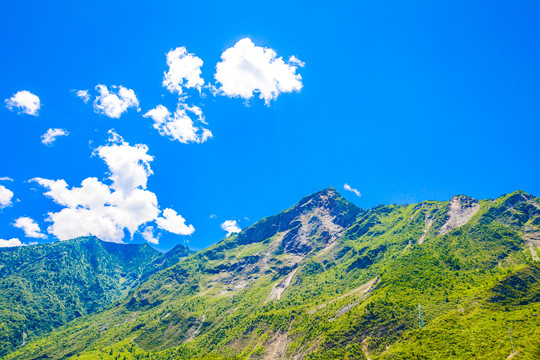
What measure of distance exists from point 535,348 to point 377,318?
311 feet

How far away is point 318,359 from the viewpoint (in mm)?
187125

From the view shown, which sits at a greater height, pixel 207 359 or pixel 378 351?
pixel 207 359

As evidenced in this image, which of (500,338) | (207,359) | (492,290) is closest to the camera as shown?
(500,338)

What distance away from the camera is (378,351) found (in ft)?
560

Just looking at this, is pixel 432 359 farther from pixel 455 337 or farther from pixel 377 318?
pixel 377 318

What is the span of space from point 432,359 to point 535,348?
3848 cm

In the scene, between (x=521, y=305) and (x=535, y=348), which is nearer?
A: (x=535, y=348)

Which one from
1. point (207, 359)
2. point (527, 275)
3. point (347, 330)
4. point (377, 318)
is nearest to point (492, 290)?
point (527, 275)

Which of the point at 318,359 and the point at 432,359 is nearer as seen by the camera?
the point at 432,359

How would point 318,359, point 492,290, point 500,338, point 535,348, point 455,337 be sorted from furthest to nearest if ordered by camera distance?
point 318,359
point 492,290
point 455,337
point 500,338
point 535,348

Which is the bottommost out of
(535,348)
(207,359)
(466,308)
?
(535,348)

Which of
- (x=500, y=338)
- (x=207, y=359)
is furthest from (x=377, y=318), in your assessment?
(x=207, y=359)

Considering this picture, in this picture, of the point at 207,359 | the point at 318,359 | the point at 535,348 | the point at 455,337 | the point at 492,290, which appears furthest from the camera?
the point at 318,359

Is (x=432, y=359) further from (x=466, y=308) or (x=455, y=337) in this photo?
(x=466, y=308)
